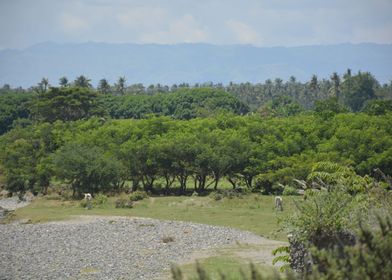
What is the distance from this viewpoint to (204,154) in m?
53.2

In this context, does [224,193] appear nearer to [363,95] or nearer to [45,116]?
[45,116]

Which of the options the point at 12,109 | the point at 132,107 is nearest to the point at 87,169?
the point at 132,107

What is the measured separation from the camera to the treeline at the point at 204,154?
5081 cm

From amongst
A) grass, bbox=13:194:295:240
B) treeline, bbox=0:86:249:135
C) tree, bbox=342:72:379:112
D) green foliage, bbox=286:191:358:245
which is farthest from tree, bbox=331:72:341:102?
green foliage, bbox=286:191:358:245

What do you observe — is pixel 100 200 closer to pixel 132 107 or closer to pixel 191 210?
pixel 191 210

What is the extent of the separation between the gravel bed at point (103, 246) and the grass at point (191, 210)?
2.22 meters

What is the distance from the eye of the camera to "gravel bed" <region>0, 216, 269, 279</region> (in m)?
27.1

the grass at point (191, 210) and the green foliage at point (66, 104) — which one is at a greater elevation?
the green foliage at point (66, 104)

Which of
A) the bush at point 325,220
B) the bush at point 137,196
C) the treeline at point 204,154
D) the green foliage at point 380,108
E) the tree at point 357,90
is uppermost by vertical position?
the tree at point 357,90

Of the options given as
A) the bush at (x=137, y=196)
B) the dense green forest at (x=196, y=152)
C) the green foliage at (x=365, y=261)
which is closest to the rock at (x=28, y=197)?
the dense green forest at (x=196, y=152)

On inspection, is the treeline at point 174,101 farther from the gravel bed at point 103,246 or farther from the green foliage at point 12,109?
the gravel bed at point 103,246

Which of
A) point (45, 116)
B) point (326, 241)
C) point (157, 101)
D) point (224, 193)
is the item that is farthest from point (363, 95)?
point (326, 241)

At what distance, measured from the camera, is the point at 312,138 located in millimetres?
55375

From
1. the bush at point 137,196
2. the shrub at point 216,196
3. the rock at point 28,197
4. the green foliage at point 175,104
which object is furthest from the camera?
the green foliage at point 175,104
